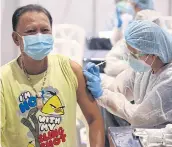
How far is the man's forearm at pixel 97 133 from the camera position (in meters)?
1.60

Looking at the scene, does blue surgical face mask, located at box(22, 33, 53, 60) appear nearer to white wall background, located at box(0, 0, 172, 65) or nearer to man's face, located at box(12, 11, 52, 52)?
man's face, located at box(12, 11, 52, 52)

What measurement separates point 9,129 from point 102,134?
0.43 metres

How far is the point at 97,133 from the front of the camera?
160 cm

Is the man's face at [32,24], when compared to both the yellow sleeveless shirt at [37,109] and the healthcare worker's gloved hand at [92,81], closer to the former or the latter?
the yellow sleeveless shirt at [37,109]

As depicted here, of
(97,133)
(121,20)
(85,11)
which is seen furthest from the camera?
(85,11)

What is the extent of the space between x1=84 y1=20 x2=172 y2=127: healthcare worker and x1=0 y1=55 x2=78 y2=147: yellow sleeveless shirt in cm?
15

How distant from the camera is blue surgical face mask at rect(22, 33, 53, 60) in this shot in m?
1.54

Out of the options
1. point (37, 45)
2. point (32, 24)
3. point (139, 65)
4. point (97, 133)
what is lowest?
point (97, 133)

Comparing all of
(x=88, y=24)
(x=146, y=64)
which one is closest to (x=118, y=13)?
(x=88, y=24)

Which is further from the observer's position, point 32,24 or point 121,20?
point 121,20

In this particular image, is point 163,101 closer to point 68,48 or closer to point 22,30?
point 22,30

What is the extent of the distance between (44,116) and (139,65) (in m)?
0.62

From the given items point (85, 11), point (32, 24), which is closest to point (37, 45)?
point (32, 24)

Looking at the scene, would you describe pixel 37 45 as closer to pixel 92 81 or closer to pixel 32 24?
pixel 32 24
